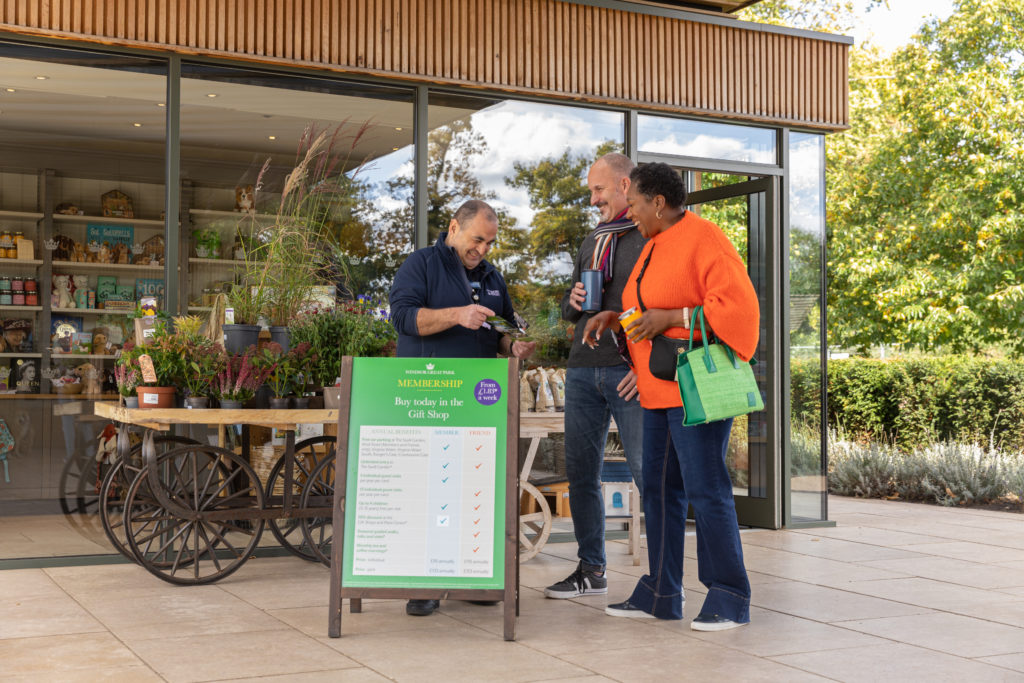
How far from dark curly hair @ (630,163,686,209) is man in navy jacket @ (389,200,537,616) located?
635 mm

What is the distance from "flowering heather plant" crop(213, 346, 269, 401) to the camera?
4.85 m

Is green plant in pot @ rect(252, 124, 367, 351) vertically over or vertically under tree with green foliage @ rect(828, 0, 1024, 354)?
under

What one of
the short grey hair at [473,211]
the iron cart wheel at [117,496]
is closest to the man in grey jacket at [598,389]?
the short grey hair at [473,211]

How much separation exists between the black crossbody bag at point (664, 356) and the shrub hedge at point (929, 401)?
6.34 meters

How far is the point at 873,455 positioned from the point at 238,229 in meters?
5.95

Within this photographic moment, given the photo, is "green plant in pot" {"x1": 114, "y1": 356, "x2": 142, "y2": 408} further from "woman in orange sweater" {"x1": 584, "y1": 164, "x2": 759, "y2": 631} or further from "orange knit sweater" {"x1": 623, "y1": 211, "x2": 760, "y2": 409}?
"orange knit sweater" {"x1": 623, "y1": 211, "x2": 760, "y2": 409}

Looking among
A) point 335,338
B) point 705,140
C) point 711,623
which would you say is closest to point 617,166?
point 335,338

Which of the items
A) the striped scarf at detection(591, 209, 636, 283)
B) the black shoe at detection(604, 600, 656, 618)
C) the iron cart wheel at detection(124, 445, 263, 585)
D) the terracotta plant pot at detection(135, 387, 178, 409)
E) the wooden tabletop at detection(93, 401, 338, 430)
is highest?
the striped scarf at detection(591, 209, 636, 283)

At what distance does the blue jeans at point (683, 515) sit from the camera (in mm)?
3904

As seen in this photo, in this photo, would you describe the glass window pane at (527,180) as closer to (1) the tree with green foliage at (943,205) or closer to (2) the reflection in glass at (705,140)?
(2) the reflection in glass at (705,140)

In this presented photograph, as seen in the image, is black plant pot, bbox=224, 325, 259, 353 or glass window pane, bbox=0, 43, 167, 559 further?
glass window pane, bbox=0, 43, 167, 559

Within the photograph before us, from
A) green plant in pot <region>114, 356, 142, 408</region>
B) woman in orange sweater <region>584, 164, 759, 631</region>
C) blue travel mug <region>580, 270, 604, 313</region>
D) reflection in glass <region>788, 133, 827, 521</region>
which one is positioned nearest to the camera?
woman in orange sweater <region>584, 164, 759, 631</region>

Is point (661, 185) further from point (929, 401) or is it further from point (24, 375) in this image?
point (929, 401)

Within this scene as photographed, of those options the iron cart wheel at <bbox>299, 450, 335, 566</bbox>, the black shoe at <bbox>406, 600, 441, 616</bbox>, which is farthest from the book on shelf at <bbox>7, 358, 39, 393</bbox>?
the black shoe at <bbox>406, 600, 441, 616</bbox>
